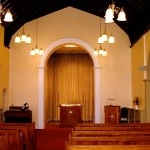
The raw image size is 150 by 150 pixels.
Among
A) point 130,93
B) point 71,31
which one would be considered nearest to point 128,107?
point 130,93

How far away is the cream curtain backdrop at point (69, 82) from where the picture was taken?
19734 millimetres

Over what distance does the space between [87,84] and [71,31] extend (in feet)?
17.4

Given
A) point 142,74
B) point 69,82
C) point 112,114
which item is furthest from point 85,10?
point 69,82

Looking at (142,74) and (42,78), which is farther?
(42,78)

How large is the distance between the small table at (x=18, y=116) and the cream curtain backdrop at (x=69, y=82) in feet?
18.7

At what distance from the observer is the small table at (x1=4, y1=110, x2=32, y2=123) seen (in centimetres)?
1358

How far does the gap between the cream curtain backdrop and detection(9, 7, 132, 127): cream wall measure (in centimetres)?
460

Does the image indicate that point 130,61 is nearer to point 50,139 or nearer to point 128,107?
point 128,107

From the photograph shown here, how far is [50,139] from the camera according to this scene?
11.7m

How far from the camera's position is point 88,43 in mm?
15109

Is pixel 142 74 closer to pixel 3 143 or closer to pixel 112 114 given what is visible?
pixel 112 114

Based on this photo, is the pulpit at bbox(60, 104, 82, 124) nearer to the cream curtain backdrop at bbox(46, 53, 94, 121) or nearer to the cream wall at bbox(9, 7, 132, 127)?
the cream curtain backdrop at bbox(46, 53, 94, 121)

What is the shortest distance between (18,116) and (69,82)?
646cm

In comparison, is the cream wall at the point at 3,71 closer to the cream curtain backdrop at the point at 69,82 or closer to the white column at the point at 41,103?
the white column at the point at 41,103
